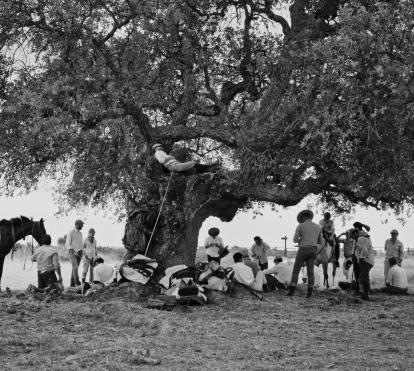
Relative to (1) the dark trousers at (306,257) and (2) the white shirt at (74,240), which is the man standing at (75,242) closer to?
(2) the white shirt at (74,240)

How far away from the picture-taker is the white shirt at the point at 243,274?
16.6 m

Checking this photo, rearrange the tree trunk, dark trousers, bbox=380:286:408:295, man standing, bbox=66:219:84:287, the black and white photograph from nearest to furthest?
the black and white photograph
the tree trunk
dark trousers, bbox=380:286:408:295
man standing, bbox=66:219:84:287

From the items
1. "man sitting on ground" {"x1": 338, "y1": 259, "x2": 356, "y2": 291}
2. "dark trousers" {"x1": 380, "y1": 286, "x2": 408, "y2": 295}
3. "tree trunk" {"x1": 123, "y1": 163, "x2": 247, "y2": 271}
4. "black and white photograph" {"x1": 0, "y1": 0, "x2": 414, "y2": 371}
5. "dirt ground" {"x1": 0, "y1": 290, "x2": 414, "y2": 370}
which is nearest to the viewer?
"dirt ground" {"x1": 0, "y1": 290, "x2": 414, "y2": 370}

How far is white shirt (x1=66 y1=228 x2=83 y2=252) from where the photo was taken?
63.9 feet

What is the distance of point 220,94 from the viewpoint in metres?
21.2

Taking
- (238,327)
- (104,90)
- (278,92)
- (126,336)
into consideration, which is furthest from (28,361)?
(278,92)

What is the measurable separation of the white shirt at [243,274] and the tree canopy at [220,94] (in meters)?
2.17

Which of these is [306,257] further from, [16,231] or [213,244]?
[16,231]

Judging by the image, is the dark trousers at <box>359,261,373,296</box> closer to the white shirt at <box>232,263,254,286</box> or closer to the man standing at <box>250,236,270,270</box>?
the white shirt at <box>232,263,254,286</box>

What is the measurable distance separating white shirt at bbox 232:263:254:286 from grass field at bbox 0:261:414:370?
2.21 ft

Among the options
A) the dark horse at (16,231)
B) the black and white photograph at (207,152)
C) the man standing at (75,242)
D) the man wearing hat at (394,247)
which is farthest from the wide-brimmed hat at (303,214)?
the dark horse at (16,231)

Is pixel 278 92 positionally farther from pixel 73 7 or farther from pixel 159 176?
pixel 73 7

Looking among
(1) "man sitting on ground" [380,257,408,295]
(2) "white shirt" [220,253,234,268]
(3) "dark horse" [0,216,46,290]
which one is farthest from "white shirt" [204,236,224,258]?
(3) "dark horse" [0,216,46,290]

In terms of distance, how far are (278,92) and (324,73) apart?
225cm
